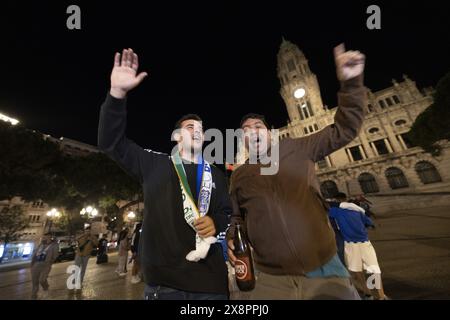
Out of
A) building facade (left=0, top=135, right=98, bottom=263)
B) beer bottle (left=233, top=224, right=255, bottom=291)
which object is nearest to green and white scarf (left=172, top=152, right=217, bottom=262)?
beer bottle (left=233, top=224, right=255, bottom=291)

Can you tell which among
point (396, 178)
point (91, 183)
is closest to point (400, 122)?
point (396, 178)

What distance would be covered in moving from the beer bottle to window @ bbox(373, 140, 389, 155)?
39494 millimetres

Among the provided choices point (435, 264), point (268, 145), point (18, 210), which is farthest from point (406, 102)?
point (18, 210)

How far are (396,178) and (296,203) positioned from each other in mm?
38162

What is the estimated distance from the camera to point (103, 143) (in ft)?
5.78

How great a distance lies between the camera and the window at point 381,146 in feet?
107

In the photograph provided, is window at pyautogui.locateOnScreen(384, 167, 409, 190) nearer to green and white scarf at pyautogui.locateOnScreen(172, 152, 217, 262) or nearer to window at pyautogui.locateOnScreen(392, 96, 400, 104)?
window at pyautogui.locateOnScreen(392, 96, 400, 104)

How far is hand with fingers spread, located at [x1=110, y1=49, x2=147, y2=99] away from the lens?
1.80 meters

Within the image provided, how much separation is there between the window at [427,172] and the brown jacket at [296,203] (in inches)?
1490

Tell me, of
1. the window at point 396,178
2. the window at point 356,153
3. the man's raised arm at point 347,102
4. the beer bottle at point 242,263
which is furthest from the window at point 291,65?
the beer bottle at point 242,263

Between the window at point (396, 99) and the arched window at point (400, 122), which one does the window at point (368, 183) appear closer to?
the arched window at point (400, 122)

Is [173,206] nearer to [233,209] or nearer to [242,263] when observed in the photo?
[233,209]

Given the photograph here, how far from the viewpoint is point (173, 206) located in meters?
1.83

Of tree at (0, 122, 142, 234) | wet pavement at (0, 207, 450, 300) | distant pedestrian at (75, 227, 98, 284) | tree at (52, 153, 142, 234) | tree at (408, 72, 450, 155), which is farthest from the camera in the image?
tree at (52, 153, 142, 234)
